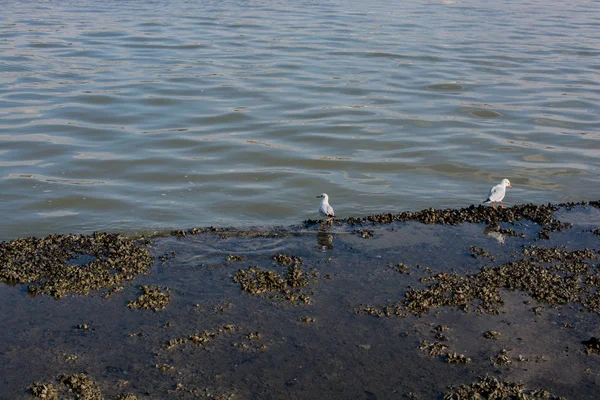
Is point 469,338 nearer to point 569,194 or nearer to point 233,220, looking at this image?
point 233,220

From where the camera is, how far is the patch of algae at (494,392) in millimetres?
6457

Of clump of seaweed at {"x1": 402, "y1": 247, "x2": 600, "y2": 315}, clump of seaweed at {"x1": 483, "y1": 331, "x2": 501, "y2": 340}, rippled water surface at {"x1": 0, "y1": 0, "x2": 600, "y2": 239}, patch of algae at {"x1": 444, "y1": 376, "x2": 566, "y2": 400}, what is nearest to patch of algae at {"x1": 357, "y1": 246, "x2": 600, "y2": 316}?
clump of seaweed at {"x1": 402, "y1": 247, "x2": 600, "y2": 315}

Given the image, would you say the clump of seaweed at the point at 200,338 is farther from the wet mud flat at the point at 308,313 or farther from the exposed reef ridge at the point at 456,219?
the exposed reef ridge at the point at 456,219

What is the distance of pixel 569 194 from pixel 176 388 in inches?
367

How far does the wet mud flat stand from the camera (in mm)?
6656

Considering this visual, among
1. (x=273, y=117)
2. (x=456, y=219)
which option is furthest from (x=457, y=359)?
(x=273, y=117)

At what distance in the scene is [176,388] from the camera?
6508mm

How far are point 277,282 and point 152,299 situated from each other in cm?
147

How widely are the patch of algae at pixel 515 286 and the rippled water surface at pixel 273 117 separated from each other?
3775mm

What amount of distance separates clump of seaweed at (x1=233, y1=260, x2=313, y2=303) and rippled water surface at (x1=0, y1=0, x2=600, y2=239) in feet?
10.5

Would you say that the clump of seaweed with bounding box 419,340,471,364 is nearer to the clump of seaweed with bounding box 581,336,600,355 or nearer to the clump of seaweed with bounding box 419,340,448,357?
the clump of seaweed with bounding box 419,340,448,357

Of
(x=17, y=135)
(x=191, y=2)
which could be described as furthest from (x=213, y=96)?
(x=191, y=2)

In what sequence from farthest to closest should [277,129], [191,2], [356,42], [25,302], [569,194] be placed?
[191,2]
[356,42]
[277,129]
[569,194]
[25,302]

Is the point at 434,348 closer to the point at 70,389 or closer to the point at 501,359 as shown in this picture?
the point at 501,359
